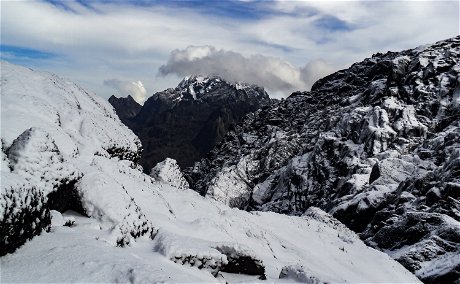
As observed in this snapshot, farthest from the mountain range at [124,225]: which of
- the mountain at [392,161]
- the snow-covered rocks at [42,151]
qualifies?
the mountain at [392,161]

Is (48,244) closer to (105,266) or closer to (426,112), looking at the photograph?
(105,266)

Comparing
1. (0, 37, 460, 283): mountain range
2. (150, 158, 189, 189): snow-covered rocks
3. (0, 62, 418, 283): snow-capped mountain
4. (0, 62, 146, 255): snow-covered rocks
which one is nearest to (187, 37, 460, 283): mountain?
(0, 37, 460, 283): mountain range

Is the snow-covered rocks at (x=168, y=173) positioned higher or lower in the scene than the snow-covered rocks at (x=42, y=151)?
lower

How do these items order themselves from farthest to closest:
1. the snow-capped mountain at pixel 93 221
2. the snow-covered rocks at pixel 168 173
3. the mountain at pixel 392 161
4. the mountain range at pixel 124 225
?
the mountain at pixel 392 161
the snow-covered rocks at pixel 168 173
the mountain range at pixel 124 225
the snow-capped mountain at pixel 93 221

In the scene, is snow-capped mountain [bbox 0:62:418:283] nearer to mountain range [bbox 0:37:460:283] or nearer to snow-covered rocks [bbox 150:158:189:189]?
mountain range [bbox 0:37:460:283]

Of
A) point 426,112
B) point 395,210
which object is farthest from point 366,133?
point 395,210

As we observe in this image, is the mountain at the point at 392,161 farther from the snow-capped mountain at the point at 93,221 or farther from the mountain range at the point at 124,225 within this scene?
the snow-capped mountain at the point at 93,221

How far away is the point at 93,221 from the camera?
1526 centimetres

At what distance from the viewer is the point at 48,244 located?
12.2 metres

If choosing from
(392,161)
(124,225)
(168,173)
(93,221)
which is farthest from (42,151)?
(392,161)

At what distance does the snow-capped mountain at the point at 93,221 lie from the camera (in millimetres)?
11258

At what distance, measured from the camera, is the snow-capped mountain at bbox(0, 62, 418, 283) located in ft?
36.9

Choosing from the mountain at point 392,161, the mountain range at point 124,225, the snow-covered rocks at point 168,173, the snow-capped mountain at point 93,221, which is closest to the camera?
the snow-capped mountain at point 93,221

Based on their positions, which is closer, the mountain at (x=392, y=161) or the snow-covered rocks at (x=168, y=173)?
the snow-covered rocks at (x=168, y=173)
